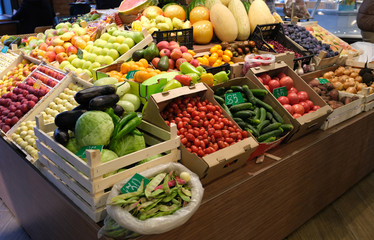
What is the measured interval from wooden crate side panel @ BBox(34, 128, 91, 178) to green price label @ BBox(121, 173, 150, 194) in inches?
6.5

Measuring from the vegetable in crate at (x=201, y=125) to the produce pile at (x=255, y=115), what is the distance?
0.16 m

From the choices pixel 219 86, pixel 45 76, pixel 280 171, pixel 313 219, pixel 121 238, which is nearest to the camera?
pixel 121 238

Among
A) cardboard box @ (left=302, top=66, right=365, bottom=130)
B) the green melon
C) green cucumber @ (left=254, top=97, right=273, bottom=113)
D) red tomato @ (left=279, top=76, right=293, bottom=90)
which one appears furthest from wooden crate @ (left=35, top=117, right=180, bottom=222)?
the green melon

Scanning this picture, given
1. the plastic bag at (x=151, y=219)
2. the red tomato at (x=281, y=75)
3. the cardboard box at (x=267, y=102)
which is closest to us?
the plastic bag at (x=151, y=219)

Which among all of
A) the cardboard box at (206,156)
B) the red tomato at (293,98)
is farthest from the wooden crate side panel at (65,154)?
the red tomato at (293,98)

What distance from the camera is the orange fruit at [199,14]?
11.3 ft

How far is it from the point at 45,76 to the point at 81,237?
168 cm

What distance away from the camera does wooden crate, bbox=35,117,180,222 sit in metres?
1.40

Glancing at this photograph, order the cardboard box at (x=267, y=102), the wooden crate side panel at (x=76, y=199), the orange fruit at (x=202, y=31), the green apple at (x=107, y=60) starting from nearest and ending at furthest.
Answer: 1. the wooden crate side panel at (x=76, y=199)
2. the cardboard box at (x=267, y=102)
3. the green apple at (x=107, y=60)
4. the orange fruit at (x=202, y=31)

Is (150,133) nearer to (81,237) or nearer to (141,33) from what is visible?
(81,237)

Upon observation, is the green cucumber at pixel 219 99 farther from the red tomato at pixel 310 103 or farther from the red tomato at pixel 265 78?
the red tomato at pixel 310 103

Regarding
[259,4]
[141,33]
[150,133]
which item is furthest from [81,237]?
[259,4]

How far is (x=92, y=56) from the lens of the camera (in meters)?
2.87

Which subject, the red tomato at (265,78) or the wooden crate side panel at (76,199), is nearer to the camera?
the wooden crate side panel at (76,199)
